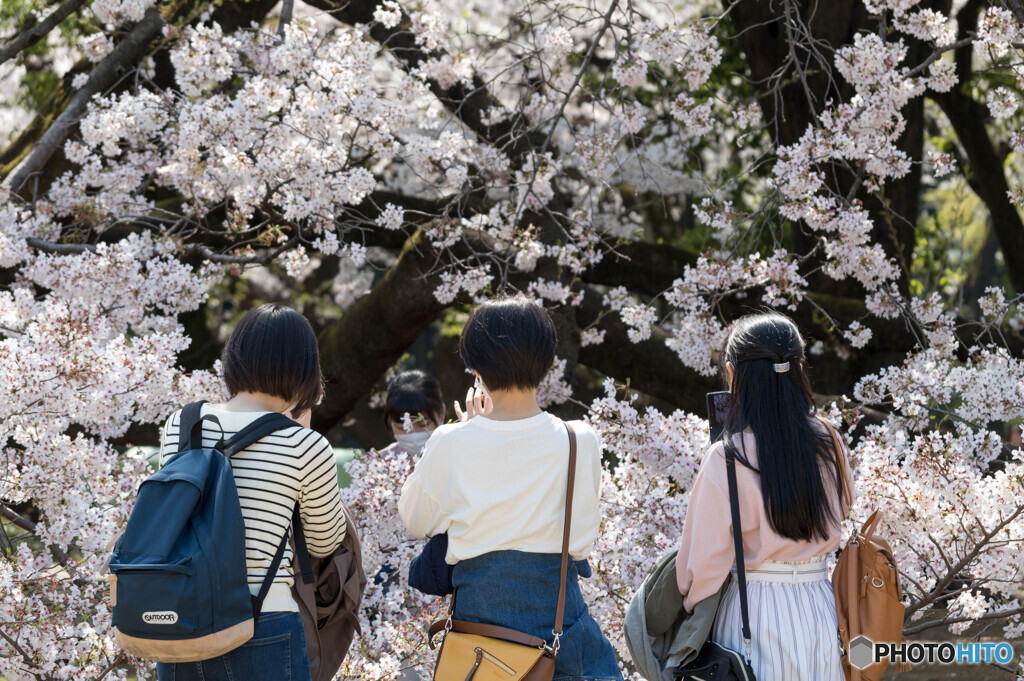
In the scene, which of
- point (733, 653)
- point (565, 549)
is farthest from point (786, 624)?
point (565, 549)

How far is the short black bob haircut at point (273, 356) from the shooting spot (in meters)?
1.94

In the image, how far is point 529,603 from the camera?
187 cm

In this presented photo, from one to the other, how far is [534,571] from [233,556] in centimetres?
60

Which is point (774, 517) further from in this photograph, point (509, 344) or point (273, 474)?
point (273, 474)

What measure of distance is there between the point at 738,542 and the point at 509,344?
650 millimetres

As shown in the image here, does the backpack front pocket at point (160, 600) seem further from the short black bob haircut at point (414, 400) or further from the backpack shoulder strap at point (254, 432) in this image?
the short black bob haircut at point (414, 400)

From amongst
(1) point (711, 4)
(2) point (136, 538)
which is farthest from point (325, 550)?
(1) point (711, 4)

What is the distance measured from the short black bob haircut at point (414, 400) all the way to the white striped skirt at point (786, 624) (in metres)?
1.76

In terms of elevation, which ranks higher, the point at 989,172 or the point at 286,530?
the point at 989,172

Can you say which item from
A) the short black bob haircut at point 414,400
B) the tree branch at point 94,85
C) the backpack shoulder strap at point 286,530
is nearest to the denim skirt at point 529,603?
the backpack shoulder strap at point 286,530

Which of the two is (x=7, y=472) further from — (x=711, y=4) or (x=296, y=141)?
(x=711, y=4)

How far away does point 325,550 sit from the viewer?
197 cm

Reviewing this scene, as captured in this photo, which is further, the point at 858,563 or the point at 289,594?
the point at 858,563

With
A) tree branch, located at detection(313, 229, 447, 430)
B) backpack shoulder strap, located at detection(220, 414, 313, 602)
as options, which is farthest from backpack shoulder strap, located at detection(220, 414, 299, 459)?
tree branch, located at detection(313, 229, 447, 430)
